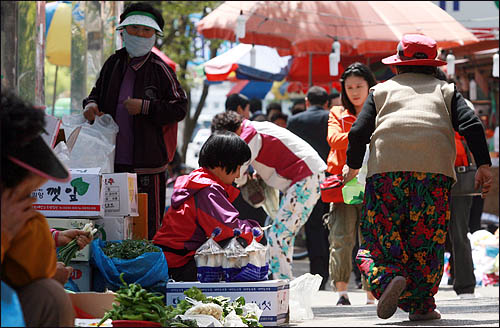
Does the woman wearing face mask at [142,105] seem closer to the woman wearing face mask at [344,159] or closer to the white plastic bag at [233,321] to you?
the woman wearing face mask at [344,159]

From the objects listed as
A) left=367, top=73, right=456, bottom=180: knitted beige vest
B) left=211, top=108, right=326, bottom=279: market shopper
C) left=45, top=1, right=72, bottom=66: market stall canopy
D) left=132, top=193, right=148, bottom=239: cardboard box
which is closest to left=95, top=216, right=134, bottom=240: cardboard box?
left=132, top=193, right=148, bottom=239: cardboard box

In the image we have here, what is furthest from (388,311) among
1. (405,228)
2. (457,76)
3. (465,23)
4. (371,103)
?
(457,76)

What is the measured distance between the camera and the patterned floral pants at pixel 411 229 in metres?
6.25

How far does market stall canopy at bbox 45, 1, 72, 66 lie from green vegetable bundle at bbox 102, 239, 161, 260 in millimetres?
7407

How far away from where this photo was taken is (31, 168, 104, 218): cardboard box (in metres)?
5.62

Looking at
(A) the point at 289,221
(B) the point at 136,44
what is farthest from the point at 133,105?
(A) the point at 289,221

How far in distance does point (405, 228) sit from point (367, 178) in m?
0.43

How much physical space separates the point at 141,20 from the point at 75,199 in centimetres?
196

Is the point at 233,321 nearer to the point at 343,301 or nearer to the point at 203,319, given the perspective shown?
the point at 203,319

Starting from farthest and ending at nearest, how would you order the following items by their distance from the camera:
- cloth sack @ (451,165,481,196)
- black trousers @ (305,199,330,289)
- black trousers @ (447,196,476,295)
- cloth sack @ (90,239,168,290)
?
black trousers @ (305,199,330,289) < cloth sack @ (451,165,481,196) < black trousers @ (447,196,476,295) < cloth sack @ (90,239,168,290)

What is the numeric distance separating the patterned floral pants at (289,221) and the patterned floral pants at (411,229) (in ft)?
7.84

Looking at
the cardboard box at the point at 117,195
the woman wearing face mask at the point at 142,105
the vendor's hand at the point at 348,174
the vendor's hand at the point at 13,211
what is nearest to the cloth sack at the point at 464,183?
the vendor's hand at the point at 348,174

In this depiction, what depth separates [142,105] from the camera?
6.86m

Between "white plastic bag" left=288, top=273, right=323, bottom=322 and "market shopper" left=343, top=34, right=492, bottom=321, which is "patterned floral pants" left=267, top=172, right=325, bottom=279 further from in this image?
"market shopper" left=343, top=34, right=492, bottom=321
